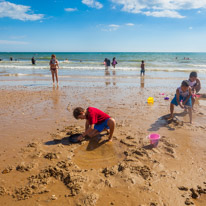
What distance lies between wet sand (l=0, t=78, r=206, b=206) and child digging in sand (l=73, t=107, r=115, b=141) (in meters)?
0.25

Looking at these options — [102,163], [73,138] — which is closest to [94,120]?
[73,138]

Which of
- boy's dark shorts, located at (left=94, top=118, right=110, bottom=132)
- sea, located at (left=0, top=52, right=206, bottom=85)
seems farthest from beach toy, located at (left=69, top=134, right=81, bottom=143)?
sea, located at (left=0, top=52, right=206, bottom=85)

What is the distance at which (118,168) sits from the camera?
3199 mm

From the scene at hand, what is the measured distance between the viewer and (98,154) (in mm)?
3666

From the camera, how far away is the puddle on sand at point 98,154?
3359 millimetres

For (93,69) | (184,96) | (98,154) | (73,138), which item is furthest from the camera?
(93,69)

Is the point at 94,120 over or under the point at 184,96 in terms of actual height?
under

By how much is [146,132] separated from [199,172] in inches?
69.4

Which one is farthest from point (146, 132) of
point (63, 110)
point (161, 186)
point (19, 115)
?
point (19, 115)

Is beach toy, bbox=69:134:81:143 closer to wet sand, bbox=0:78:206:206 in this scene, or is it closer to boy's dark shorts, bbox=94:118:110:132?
wet sand, bbox=0:78:206:206

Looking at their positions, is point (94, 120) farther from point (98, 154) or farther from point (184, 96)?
point (184, 96)

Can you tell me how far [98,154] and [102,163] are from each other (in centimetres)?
32

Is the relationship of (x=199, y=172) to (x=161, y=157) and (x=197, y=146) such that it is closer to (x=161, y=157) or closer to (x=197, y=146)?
(x=161, y=157)

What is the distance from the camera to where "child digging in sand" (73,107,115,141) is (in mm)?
3879
